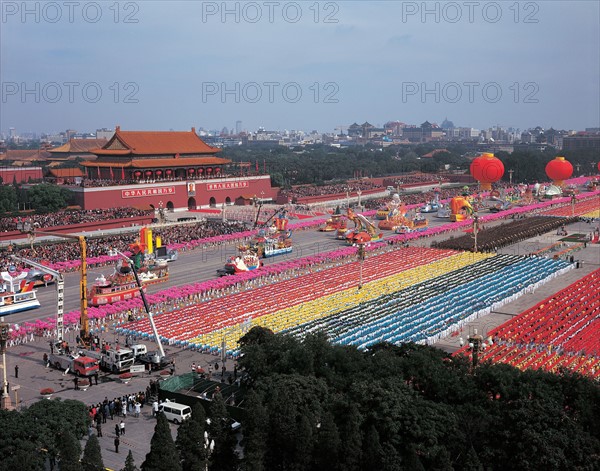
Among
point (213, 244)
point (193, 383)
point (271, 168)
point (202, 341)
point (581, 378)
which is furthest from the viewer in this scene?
point (271, 168)

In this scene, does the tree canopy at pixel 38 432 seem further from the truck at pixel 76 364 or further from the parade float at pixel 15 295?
the parade float at pixel 15 295

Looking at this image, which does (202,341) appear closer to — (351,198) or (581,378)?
(581,378)

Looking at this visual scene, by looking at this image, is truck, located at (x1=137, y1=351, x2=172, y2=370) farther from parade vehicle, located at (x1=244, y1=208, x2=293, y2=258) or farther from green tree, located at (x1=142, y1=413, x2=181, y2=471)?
parade vehicle, located at (x1=244, y1=208, x2=293, y2=258)

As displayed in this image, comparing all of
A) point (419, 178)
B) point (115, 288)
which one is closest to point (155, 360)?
point (115, 288)

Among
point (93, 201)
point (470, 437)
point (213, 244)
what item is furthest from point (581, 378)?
point (93, 201)

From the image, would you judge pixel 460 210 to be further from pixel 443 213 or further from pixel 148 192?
pixel 148 192

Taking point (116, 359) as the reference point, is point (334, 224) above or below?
above

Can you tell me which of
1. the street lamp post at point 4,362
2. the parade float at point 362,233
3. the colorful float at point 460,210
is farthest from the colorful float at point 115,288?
the colorful float at point 460,210
